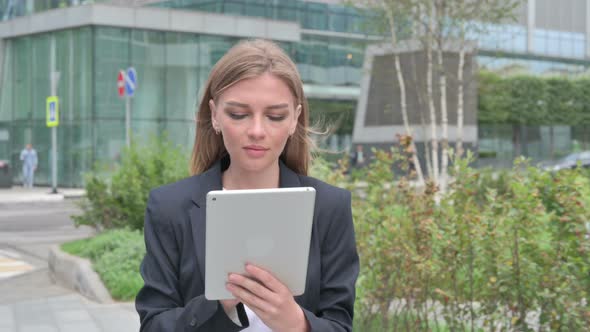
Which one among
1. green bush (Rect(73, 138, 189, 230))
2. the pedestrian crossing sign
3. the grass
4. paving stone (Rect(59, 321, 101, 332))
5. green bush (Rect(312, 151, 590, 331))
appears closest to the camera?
green bush (Rect(312, 151, 590, 331))

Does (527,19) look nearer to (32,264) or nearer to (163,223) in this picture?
(32,264)

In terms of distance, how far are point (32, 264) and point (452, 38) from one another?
1448 centimetres

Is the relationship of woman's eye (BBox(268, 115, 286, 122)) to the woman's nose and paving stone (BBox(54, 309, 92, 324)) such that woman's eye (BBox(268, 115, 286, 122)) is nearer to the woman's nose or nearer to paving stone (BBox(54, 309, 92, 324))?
the woman's nose

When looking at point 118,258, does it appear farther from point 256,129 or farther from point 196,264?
point 256,129

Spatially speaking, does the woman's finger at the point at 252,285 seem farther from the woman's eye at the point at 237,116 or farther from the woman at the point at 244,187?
the woman's eye at the point at 237,116

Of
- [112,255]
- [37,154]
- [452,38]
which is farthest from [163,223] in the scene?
[37,154]

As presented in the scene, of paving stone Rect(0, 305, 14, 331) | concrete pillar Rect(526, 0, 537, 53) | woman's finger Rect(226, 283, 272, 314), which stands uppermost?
concrete pillar Rect(526, 0, 537, 53)

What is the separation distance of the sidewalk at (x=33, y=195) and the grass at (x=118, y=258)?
12.4 m

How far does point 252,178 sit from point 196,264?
280 mm

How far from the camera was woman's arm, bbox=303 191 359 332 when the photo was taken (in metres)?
2.08

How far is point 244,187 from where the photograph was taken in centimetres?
216

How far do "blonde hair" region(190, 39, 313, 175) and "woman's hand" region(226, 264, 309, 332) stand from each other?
1.64ft

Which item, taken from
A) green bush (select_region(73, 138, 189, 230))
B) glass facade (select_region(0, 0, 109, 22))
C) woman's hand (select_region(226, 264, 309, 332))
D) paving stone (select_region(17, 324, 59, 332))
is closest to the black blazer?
woman's hand (select_region(226, 264, 309, 332))

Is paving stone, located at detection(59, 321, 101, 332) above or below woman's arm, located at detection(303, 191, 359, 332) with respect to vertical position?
below
